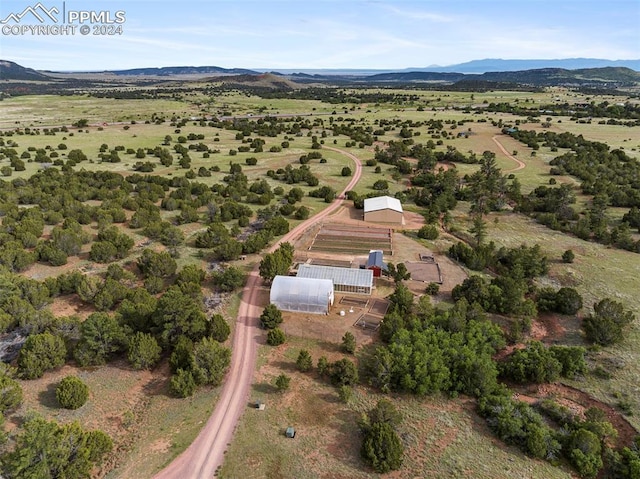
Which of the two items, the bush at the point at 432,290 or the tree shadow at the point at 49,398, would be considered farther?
the bush at the point at 432,290

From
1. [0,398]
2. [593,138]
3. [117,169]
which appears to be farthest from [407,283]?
[593,138]

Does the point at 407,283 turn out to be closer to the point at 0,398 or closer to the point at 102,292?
the point at 102,292

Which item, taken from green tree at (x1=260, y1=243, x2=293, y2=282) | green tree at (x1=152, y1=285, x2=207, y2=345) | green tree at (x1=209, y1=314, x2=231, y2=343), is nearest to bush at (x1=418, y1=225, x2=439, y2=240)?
green tree at (x1=260, y1=243, x2=293, y2=282)

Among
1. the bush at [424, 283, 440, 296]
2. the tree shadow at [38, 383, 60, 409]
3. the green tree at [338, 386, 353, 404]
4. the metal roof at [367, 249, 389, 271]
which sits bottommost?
the tree shadow at [38, 383, 60, 409]

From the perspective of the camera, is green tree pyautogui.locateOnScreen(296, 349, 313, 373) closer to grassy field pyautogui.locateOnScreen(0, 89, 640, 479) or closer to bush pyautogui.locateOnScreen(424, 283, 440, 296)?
grassy field pyautogui.locateOnScreen(0, 89, 640, 479)

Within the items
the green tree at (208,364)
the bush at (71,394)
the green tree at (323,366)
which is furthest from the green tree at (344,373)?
the bush at (71,394)

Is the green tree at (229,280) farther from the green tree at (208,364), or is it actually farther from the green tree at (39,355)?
the green tree at (39,355)

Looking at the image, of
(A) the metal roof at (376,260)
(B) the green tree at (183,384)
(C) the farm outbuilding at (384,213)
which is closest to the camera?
(B) the green tree at (183,384)
